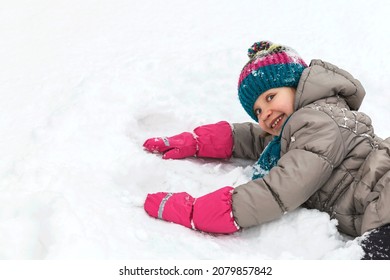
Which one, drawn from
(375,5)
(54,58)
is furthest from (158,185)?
(375,5)

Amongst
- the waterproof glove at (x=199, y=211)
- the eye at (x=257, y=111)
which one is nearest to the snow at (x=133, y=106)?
the waterproof glove at (x=199, y=211)

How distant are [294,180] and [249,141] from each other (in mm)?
886

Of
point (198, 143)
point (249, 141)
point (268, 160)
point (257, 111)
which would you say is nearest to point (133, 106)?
point (198, 143)

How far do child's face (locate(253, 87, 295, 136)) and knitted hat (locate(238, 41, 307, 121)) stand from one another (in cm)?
3

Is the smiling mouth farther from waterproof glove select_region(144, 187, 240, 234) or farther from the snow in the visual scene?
waterproof glove select_region(144, 187, 240, 234)

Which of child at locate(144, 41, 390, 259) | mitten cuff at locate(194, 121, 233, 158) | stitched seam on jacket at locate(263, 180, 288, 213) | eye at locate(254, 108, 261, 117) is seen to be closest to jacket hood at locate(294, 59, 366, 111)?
child at locate(144, 41, 390, 259)

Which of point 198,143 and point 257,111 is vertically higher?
point 257,111

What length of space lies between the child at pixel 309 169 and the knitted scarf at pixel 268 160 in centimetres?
2

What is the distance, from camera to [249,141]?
9.11 ft

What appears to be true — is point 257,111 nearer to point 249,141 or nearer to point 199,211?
point 249,141

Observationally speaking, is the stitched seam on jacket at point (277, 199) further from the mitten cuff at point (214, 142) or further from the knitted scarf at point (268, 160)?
the mitten cuff at point (214, 142)

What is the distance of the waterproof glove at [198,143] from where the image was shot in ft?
8.72

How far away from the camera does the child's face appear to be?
228 cm

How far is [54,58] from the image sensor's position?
3.70 m
